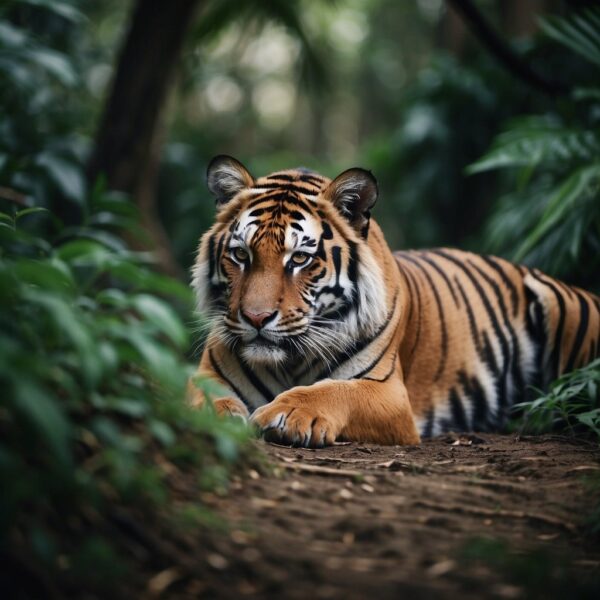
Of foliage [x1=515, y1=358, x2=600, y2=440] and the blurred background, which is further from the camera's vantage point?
the blurred background

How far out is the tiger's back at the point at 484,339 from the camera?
14.1ft

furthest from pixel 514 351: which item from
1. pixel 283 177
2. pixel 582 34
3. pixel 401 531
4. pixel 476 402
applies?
pixel 401 531

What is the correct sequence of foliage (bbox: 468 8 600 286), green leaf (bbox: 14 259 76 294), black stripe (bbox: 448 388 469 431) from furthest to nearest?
foliage (bbox: 468 8 600 286), black stripe (bbox: 448 388 469 431), green leaf (bbox: 14 259 76 294)

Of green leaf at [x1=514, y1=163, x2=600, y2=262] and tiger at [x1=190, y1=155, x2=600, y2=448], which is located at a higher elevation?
green leaf at [x1=514, y1=163, x2=600, y2=262]

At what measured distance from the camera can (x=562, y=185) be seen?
17.7ft

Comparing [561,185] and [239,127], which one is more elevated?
[239,127]

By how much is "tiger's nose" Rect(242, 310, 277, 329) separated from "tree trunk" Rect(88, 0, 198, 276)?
395cm

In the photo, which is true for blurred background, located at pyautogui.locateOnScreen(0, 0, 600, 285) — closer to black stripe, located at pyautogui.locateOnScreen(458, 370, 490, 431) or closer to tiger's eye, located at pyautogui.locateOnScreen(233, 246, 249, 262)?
tiger's eye, located at pyautogui.locateOnScreen(233, 246, 249, 262)

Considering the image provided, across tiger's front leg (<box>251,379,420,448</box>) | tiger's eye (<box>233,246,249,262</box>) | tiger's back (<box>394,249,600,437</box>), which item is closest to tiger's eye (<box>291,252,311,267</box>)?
tiger's eye (<box>233,246,249,262</box>)

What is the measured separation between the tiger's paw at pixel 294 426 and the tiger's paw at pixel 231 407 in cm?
16

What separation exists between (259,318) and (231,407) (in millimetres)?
444

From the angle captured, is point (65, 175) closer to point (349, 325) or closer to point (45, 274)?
point (349, 325)

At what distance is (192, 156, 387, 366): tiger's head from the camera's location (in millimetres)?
3449

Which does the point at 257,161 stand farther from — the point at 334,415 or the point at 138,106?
the point at 334,415
